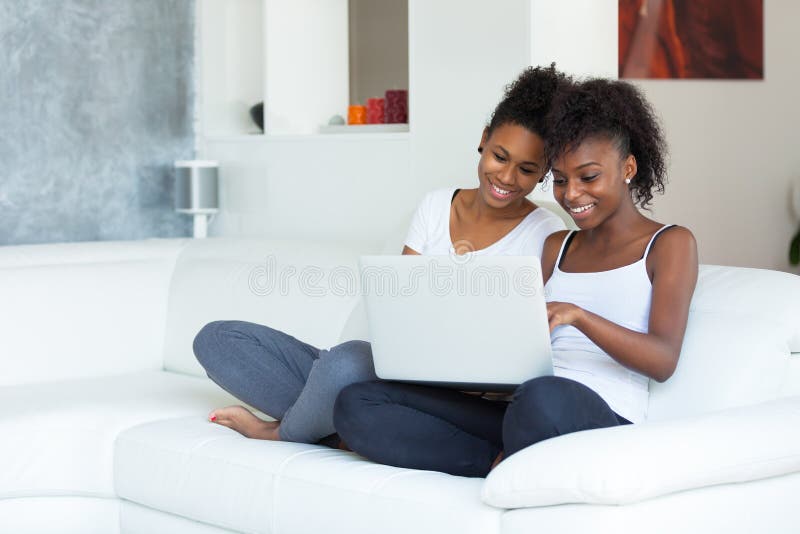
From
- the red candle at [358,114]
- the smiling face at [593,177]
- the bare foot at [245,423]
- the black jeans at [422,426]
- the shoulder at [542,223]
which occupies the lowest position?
the bare foot at [245,423]

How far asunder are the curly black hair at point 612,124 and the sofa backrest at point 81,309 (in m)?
1.65

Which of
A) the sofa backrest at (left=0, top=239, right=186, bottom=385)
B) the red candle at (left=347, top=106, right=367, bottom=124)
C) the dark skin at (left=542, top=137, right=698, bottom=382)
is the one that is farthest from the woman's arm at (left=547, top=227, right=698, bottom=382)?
the red candle at (left=347, top=106, right=367, bottom=124)

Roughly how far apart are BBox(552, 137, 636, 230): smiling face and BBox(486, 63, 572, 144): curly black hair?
20cm

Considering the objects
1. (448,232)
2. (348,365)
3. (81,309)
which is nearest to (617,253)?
(448,232)

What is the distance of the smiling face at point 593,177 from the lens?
7.36 feet

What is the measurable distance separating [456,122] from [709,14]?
94.6 inches

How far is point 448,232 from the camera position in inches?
103

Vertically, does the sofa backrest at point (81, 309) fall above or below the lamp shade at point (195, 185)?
below

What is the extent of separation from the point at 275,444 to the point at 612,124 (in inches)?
38.1

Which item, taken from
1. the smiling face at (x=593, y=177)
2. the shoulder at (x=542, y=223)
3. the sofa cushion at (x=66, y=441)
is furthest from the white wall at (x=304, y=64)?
the smiling face at (x=593, y=177)

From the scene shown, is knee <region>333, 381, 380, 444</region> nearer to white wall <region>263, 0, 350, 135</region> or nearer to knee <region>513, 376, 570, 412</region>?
knee <region>513, 376, 570, 412</region>

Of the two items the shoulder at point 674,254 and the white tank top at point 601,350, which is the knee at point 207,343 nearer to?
the white tank top at point 601,350

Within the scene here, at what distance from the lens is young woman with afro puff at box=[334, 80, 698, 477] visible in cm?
212

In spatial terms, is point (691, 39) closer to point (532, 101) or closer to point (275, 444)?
point (532, 101)
